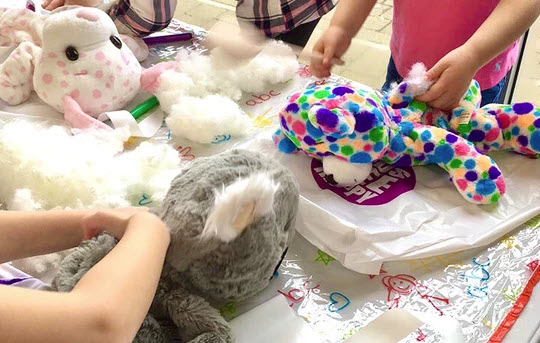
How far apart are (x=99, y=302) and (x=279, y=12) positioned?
0.85 m

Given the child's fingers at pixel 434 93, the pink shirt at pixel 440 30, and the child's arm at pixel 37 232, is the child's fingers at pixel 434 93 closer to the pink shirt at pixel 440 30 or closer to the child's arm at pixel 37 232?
the pink shirt at pixel 440 30

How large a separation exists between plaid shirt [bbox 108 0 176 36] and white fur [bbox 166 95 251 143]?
0.30 meters

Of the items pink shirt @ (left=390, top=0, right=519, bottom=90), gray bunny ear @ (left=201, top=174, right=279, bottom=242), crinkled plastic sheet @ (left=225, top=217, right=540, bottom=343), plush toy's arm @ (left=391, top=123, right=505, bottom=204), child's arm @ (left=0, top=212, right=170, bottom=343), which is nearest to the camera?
child's arm @ (left=0, top=212, right=170, bottom=343)

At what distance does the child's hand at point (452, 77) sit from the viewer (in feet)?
2.51

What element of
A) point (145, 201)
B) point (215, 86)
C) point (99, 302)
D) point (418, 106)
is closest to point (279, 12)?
point (215, 86)

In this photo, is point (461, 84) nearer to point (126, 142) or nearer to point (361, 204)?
point (361, 204)

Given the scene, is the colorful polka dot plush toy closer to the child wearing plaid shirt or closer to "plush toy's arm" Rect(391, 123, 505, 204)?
"plush toy's arm" Rect(391, 123, 505, 204)

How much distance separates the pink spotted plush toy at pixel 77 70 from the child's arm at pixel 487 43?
547 millimetres

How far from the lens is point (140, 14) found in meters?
1.14

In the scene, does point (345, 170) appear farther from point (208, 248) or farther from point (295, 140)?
point (208, 248)

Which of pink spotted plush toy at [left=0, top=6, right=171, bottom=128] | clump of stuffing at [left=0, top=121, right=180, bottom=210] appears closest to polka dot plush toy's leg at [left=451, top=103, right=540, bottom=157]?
clump of stuffing at [left=0, top=121, right=180, bottom=210]

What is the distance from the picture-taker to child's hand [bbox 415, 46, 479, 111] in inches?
30.1

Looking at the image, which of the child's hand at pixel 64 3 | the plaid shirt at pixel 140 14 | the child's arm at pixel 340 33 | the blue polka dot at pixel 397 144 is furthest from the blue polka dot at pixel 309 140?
the child's hand at pixel 64 3

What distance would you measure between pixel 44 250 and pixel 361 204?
418mm
